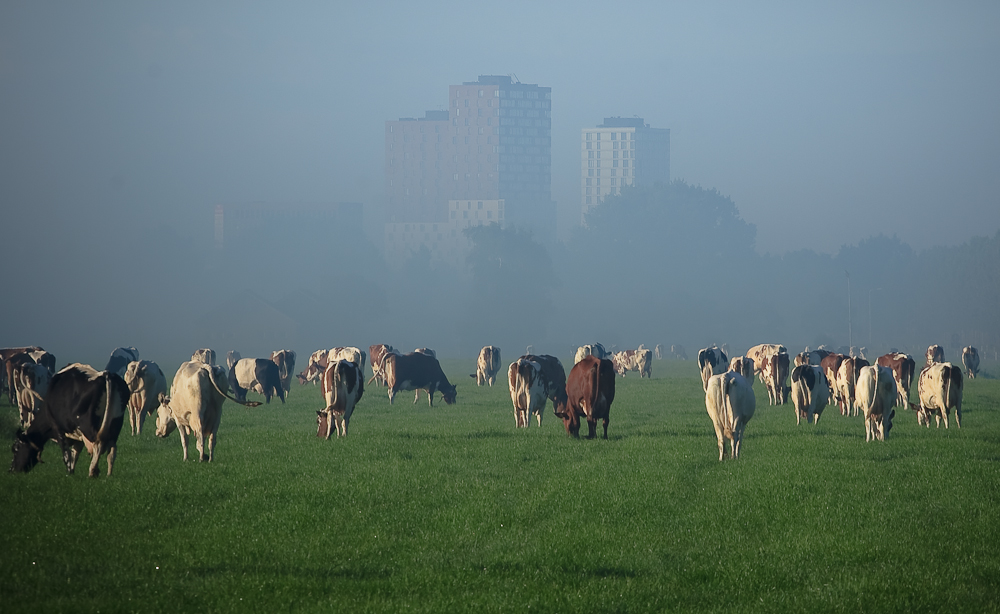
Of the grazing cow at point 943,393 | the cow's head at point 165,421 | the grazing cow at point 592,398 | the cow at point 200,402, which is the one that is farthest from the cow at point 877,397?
the cow's head at point 165,421

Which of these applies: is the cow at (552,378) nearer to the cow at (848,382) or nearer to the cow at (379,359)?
the cow at (848,382)

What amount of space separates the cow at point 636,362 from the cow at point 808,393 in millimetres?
31035

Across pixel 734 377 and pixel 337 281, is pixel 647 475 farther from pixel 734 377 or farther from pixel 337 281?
pixel 337 281

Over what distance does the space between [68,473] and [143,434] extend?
8196mm

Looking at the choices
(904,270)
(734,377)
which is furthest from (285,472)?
(904,270)

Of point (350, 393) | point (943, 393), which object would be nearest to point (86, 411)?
point (350, 393)

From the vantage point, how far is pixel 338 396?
25.8 metres

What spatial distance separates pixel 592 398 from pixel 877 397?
746 cm

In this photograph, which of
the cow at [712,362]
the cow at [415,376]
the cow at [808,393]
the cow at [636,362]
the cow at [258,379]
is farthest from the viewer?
Answer: the cow at [636,362]

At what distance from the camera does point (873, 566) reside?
12.1 metres

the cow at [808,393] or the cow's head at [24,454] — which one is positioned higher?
the cow at [808,393]

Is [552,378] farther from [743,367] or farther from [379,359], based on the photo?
[379,359]

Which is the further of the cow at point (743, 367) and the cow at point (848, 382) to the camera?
the cow at point (743, 367)

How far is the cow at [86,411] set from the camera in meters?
17.2
